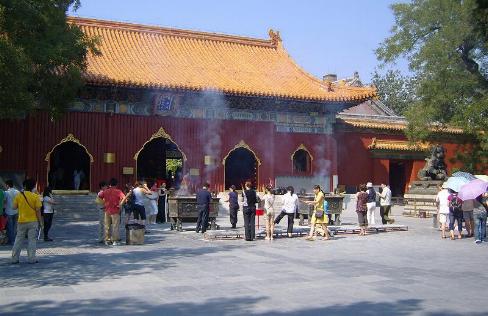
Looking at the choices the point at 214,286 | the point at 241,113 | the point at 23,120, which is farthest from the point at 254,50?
the point at 214,286

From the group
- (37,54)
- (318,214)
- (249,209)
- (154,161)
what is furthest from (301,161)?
(37,54)

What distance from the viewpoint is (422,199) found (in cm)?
2244

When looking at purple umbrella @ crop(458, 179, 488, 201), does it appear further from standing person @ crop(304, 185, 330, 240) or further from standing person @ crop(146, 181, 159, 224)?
standing person @ crop(146, 181, 159, 224)

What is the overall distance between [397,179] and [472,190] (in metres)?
17.7

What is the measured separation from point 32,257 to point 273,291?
4.49 meters

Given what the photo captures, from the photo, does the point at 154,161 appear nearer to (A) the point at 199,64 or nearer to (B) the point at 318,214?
(A) the point at 199,64

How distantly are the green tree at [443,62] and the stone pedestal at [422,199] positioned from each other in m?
3.18

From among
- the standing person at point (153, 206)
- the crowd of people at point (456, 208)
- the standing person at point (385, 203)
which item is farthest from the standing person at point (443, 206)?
the standing person at point (153, 206)

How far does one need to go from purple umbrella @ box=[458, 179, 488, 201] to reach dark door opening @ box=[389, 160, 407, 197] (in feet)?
55.4

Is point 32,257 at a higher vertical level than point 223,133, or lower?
lower

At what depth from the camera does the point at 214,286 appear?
740 centimetres

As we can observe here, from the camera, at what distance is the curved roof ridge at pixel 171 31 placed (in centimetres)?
2497

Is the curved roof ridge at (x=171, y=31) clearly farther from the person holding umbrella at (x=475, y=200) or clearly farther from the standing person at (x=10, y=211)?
the person holding umbrella at (x=475, y=200)

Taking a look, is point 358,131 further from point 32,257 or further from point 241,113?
point 32,257
